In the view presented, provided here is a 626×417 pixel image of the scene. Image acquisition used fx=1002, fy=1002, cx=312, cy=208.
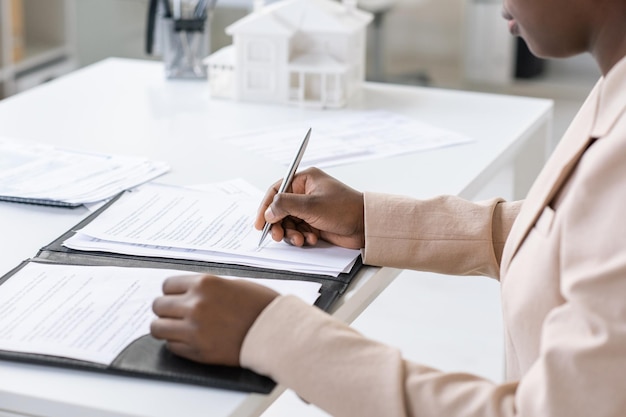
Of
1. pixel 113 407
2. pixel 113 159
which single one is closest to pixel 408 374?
pixel 113 407

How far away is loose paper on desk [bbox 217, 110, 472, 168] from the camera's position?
1.58m

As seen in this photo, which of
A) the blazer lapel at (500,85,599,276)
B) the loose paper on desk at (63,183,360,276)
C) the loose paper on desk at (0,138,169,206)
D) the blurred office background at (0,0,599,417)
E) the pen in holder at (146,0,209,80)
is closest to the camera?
the blazer lapel at (500,85,599,276)

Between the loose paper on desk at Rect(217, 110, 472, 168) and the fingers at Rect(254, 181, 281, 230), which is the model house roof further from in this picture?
the fingers at Rect(254, 181, 281, 230)

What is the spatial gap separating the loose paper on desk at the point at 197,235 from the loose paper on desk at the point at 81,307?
6 centimetres

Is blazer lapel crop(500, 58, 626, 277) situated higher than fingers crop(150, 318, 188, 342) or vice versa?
blazer lapel crop(500, 58, 626, 277)

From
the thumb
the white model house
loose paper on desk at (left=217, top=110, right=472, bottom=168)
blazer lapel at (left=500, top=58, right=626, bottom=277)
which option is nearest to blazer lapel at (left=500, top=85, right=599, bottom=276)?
blazer lapel at (left=500, top=58, right=626, bottom=277)

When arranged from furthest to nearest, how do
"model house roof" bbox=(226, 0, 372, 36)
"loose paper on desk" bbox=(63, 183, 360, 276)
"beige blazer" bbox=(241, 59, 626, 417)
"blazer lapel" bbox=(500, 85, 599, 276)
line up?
"model house roof" bbox=(226, 0, 372, 36) → "loose paper on desk" bbox=(63, 183, 360, 276) → "blazer lapel" bbox=(500, 85, 599, 276) → "beige blazer" bbox=(241, 59, 626, 417)

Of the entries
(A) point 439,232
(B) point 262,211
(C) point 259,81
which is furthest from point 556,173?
(C) point 259,81

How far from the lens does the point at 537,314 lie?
2.92 ft

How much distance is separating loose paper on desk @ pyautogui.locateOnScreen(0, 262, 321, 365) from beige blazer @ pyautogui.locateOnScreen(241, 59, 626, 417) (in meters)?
0.14

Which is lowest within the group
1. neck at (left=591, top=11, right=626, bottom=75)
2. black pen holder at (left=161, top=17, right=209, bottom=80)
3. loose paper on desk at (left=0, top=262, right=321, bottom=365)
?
loose paper on desk at (left=0, top=262, right=321, bottom=365)

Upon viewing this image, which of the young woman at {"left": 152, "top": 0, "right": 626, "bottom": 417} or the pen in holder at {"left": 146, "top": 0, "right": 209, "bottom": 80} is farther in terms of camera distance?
the pen in holder at {"left": 146, "top": 0, "right": 209, "bottom": 80}

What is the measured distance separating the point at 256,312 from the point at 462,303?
1.36m

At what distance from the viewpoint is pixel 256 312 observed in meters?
0.91
